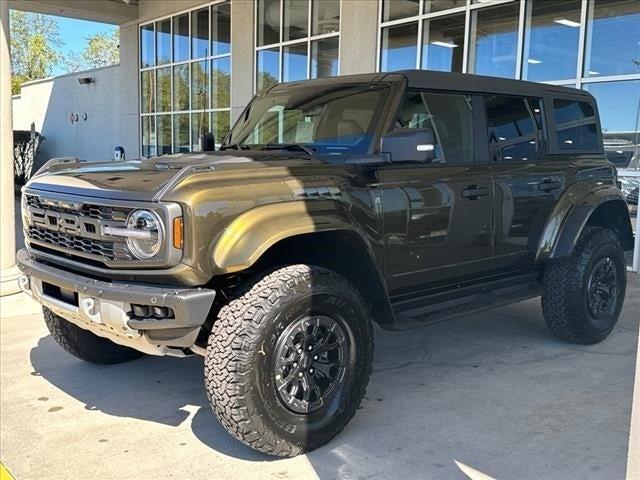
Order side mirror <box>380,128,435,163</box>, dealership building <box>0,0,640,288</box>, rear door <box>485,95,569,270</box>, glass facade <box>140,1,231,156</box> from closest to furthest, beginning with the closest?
side mirror <box>380,128,435,163</box>
rear door <box>485,95,569,270</box>
dealership building <box>0,0,640,288</box>
glass facade <box>140,1,231,156</box>

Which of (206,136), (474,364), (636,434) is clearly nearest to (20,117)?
(206,136)

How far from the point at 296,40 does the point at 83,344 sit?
30.7ft

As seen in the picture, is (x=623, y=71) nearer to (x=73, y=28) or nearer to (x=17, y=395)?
(x=17, y=395)

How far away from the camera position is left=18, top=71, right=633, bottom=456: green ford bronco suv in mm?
3045

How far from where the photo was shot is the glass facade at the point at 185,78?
1471cm

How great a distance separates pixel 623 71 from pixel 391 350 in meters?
5.14

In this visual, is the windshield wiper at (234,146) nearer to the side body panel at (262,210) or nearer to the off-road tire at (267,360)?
the side body panel at (262,210)

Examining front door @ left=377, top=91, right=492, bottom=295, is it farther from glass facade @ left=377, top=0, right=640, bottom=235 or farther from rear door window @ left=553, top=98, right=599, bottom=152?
glass facade @ left=377, top=0, right=640, bottom=235

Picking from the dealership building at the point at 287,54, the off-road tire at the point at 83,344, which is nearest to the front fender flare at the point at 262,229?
the off-road tire at the point at 83,344

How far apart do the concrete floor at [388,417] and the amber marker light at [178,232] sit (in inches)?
45.9

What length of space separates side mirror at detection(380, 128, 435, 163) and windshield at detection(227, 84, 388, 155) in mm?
218

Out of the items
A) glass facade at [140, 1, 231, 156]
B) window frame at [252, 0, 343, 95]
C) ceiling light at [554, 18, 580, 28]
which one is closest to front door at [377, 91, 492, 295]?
ceiling light at [554, 18, 580, 28]

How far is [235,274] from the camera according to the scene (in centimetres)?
329

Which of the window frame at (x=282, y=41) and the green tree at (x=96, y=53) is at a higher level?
the green tree at (x=96, y=53)
